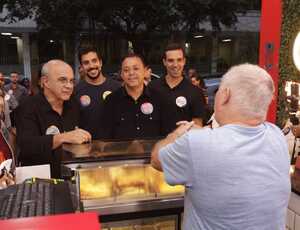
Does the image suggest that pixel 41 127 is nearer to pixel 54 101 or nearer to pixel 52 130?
pixel 52 130

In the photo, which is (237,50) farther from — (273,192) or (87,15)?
(273,192)

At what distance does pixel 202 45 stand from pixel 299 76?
1749 cm

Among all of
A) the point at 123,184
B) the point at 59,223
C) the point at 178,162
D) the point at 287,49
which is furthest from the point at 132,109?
the point at 287,49

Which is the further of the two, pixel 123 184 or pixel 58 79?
pixel 58 79

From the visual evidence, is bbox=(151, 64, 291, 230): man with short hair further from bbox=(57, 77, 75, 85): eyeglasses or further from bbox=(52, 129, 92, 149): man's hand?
bbox=(57, 77, 75, 85): eyeglasses

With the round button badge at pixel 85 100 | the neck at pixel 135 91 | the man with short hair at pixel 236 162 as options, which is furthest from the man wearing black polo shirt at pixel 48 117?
the man with short hair at pixel 236 162

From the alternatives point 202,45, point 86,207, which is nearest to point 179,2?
point 202,45

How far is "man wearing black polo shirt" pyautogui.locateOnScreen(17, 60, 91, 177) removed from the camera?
2.11 m

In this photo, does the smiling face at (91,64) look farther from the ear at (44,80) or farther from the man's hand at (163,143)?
the man's hand at (163,143)

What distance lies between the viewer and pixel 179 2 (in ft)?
43.3

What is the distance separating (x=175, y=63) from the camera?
357 cm

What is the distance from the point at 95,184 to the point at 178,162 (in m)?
0.81

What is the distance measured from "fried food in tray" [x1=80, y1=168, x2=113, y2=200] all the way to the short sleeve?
67 cm

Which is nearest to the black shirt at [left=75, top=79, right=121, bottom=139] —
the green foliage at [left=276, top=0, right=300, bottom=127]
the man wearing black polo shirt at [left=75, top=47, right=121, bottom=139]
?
the man wearing black polo shirt at [left=75, top=47, right=121, bottom=139]
